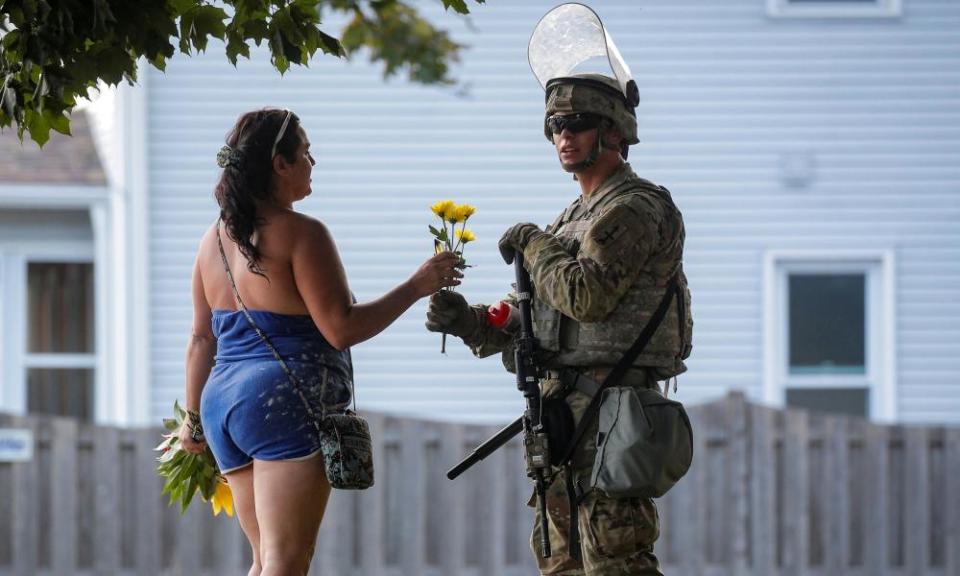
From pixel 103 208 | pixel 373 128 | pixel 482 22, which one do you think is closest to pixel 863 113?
pixel 482 22

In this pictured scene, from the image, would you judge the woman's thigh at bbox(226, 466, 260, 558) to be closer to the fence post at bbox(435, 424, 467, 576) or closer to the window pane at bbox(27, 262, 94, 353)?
the fence post at bbox(435, 424, 467, 576)

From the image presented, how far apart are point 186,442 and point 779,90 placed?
26.4 feet

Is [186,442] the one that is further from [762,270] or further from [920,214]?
[920,214]

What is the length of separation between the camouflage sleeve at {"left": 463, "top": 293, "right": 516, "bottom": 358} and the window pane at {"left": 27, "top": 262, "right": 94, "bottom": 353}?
330 inches

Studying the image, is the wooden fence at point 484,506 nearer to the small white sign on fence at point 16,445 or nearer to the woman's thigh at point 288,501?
the small white sign on fence at point 16,445

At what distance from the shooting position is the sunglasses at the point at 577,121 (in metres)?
4.11

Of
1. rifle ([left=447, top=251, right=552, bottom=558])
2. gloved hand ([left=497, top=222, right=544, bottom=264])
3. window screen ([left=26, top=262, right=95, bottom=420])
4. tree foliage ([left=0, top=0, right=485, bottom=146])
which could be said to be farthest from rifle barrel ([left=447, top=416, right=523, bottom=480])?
window screen ([left=26, top=262, right=95, bottom=420])

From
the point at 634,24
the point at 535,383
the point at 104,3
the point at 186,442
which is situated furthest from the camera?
the point at 634,24

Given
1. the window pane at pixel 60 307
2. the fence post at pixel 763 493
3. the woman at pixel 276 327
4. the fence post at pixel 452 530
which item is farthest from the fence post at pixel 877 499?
the window pane at pixel 60 307

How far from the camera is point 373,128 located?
11.3 meters

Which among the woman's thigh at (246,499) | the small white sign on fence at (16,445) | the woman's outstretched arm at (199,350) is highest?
the woman's outstretched arm at (199,350)

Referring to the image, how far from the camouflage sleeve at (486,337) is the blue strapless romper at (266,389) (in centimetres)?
54

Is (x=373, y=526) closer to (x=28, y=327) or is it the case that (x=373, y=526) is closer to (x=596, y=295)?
(x=28, y=327)

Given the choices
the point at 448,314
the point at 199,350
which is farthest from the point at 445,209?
the point at 199,350
